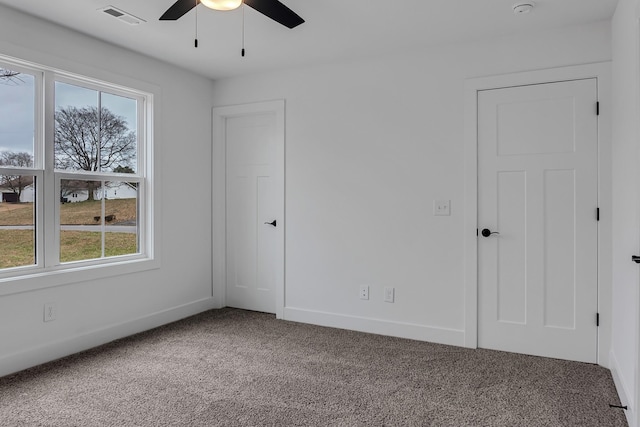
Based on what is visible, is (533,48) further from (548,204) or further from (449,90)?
(548,204)

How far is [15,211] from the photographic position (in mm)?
2963

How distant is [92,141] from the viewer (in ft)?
11.4

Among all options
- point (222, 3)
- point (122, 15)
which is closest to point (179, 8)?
point (222, 3)

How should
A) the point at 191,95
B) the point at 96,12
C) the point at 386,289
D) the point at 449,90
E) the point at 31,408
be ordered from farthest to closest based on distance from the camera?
the point at 191,95
the point at 386,289
the point at 449,90
the point at 96,12
the point at 31,408

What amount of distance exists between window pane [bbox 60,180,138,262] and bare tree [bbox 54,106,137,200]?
75 millimetres

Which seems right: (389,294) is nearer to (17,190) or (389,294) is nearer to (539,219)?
(539,219)

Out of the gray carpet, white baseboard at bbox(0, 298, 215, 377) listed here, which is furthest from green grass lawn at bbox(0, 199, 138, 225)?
the gray carpet

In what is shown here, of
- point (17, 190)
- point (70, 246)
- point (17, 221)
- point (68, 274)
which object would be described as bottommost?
point (68, 274)

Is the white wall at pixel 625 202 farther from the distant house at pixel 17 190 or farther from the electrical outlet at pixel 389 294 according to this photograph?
the distant house at pixel 17 190

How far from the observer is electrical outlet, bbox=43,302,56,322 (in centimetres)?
304

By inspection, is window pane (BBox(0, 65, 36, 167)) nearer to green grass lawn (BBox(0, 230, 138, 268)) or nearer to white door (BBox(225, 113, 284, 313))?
green grass lawn (BBox(0, 230, 138, 268))

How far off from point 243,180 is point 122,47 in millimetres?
1638

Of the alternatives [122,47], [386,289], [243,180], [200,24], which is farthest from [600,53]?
[122,47]

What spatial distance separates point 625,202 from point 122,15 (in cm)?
339
